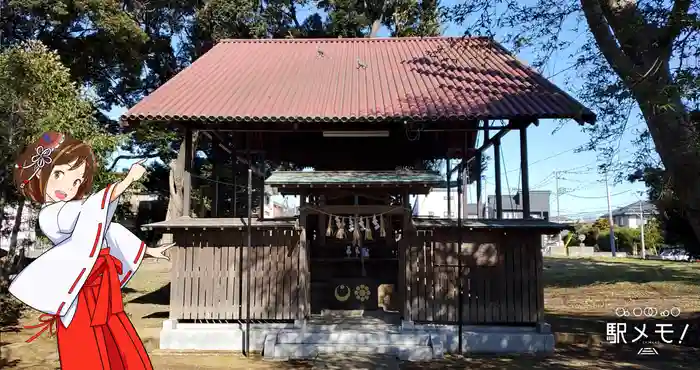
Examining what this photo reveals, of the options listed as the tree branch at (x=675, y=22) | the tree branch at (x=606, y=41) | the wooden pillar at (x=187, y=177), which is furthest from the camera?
the wooden pillar at (x=187, y=177)

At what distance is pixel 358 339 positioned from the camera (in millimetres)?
9367

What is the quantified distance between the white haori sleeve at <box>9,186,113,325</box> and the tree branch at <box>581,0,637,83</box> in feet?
17.8

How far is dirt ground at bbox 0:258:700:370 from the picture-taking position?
Result: 28.3ft

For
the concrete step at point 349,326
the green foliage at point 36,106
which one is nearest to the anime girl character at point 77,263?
the green foliage at point 36,106

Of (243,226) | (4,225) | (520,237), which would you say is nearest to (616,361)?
(520,237)

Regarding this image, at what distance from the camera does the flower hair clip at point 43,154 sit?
4.92 metres

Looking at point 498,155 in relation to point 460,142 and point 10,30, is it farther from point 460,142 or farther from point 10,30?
point 10,30

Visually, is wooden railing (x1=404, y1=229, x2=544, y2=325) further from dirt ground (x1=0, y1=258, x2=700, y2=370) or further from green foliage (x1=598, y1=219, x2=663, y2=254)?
green foliage (x1=598, y1=219, x2=663, y2=254)

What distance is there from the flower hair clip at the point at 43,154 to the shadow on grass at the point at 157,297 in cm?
1030

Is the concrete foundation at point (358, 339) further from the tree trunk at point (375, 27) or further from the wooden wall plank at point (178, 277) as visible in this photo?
the tree trunk at point (375, 27)

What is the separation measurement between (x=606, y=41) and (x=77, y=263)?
6016mm

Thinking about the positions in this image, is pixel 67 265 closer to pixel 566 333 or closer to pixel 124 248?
pixel 124 248

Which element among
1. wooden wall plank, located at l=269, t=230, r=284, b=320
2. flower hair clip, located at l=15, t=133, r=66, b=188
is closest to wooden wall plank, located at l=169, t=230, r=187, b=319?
wooden wall plank, located at l=269, t=230, r=284, b=320

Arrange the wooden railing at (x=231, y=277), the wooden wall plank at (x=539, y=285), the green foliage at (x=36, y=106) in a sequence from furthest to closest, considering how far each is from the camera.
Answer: the wooden railing at (x=231, y=277) < the wooden wall plank at (x=539, y=285) < the green foliage at (x=36, y=106)
